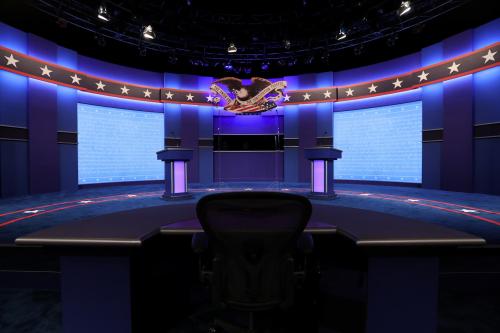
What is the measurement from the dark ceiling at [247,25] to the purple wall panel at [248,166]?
11.5 ft

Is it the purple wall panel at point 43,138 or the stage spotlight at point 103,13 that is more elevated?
the stage spotlight at point 103,13

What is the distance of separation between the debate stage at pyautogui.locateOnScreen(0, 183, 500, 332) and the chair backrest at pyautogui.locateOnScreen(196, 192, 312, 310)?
1.09 feet

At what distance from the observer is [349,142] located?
8.95 metres

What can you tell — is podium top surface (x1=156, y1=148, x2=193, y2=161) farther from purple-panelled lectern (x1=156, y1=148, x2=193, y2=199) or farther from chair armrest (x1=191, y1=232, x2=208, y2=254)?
chair armrest (x1=191, y1=232, x2=208, y2=254)

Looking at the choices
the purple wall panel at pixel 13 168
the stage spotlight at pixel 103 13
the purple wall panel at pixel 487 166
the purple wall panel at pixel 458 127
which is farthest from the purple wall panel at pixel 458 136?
the purple wall panel at pixel 13 168

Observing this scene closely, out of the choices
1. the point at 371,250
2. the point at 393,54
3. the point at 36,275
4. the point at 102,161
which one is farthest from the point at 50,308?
the point at 393,54

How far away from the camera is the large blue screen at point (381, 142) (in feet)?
24.9

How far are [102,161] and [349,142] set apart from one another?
837cm

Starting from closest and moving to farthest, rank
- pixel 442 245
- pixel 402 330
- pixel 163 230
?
pixel 442 245, pixel 402 330, pixel 163 230

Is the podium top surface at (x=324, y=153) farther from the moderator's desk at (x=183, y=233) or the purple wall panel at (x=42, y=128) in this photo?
the purple wall panel at (x=42, y=128)

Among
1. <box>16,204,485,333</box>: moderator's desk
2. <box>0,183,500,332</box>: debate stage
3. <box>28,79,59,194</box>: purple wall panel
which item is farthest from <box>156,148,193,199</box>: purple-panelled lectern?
<box>16,204,485,333</box>: moderator's desk

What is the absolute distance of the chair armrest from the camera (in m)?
1.20

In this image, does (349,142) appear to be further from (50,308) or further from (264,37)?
(50,308)

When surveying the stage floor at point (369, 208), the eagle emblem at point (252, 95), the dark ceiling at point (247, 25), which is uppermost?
the dark ceiling at point (247, 25)
